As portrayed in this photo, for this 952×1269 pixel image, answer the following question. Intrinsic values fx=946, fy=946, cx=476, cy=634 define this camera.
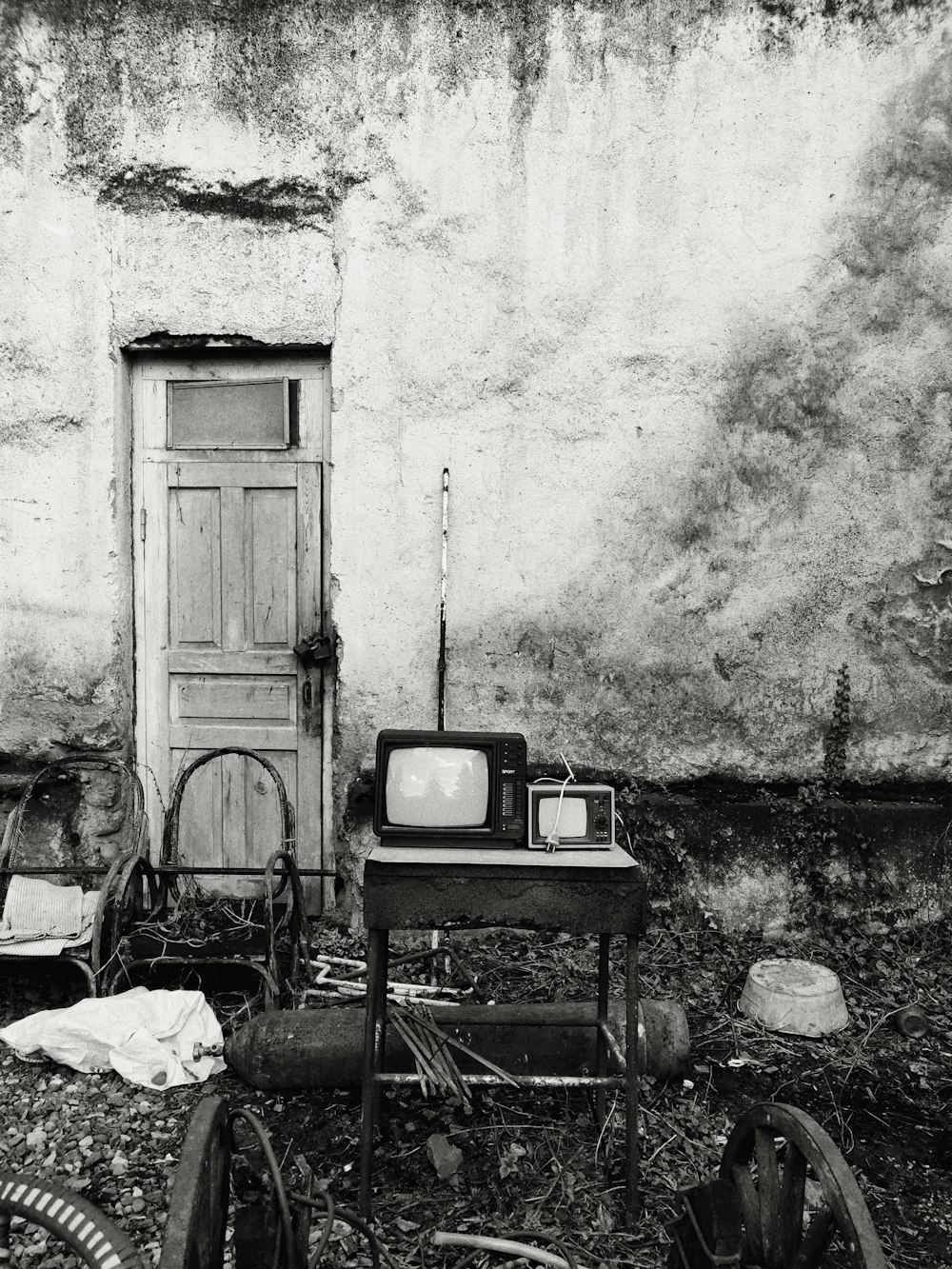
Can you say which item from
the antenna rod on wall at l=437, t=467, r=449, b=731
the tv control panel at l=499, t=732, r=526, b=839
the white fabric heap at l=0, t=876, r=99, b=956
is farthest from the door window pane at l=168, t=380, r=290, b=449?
the tv control panel at l=499, t=732, r=526, b=839

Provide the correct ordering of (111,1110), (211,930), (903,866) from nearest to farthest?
(111,1110)
(211,930)
(903,866)

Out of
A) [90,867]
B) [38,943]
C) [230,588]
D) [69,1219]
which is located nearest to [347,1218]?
[69,1219]

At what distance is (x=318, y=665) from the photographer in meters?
4.57

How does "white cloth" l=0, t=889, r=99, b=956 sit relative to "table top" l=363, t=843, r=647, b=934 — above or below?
below

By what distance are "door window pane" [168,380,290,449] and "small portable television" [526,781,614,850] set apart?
244 cm

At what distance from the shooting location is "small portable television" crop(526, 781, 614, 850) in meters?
2.81

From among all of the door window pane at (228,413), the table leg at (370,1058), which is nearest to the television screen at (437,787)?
the table leg at (370,1058)

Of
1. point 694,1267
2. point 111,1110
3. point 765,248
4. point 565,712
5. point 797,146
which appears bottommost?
point 111,1110

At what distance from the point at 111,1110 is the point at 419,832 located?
56.0 inches

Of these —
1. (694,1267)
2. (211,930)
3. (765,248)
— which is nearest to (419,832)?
(694,1267)

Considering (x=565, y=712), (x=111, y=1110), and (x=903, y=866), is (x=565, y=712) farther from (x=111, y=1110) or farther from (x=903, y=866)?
(x=111, y=1110)

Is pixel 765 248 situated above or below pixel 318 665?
above

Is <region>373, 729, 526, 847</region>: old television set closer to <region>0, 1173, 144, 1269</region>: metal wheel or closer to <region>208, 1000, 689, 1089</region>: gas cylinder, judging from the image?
<region>208, 1000, 689, 1089</region>: gas cylinder

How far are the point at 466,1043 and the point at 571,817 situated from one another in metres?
0.91
